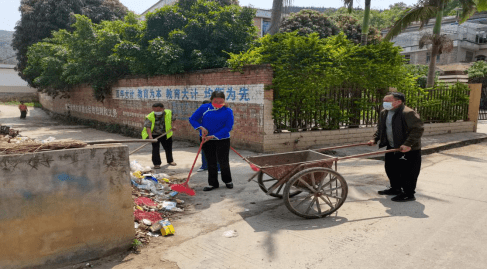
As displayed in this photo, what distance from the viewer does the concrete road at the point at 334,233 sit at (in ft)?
11.4

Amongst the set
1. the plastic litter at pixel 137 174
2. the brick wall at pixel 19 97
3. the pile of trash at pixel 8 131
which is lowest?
the pile of trash at pixel 8 131

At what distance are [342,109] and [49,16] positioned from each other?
21.9 meters

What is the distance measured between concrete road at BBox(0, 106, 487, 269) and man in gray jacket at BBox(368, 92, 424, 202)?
0.94ft

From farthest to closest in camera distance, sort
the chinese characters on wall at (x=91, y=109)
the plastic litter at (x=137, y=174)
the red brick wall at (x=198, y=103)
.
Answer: the chinese characters on wall at (x=91, y=109) → the red brick wall at (x=198, y=103) → the plastic litter at (x=137, y=174)

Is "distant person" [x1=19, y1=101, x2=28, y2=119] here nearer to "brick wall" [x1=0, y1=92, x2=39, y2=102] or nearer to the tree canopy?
"brick wall" [x1=0, y1=92, x2=39, y2=102]

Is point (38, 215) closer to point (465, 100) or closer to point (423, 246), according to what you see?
point (423, 246)

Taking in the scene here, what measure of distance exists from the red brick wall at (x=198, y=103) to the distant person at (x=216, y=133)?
3319 millimetres

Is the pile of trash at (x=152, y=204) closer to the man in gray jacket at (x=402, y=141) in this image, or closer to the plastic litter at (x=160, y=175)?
the plastic litter at (x=160, y=175)

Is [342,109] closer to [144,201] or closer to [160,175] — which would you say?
[160,175]

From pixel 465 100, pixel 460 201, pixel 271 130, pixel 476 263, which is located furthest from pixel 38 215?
pixel 465 100

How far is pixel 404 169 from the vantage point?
17.3ft

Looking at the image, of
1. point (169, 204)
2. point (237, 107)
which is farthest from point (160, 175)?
point (237, 107)

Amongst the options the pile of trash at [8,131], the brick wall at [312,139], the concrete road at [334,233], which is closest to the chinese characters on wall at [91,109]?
the pile of trash at [8,131]

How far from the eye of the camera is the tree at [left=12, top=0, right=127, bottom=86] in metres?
23.4
